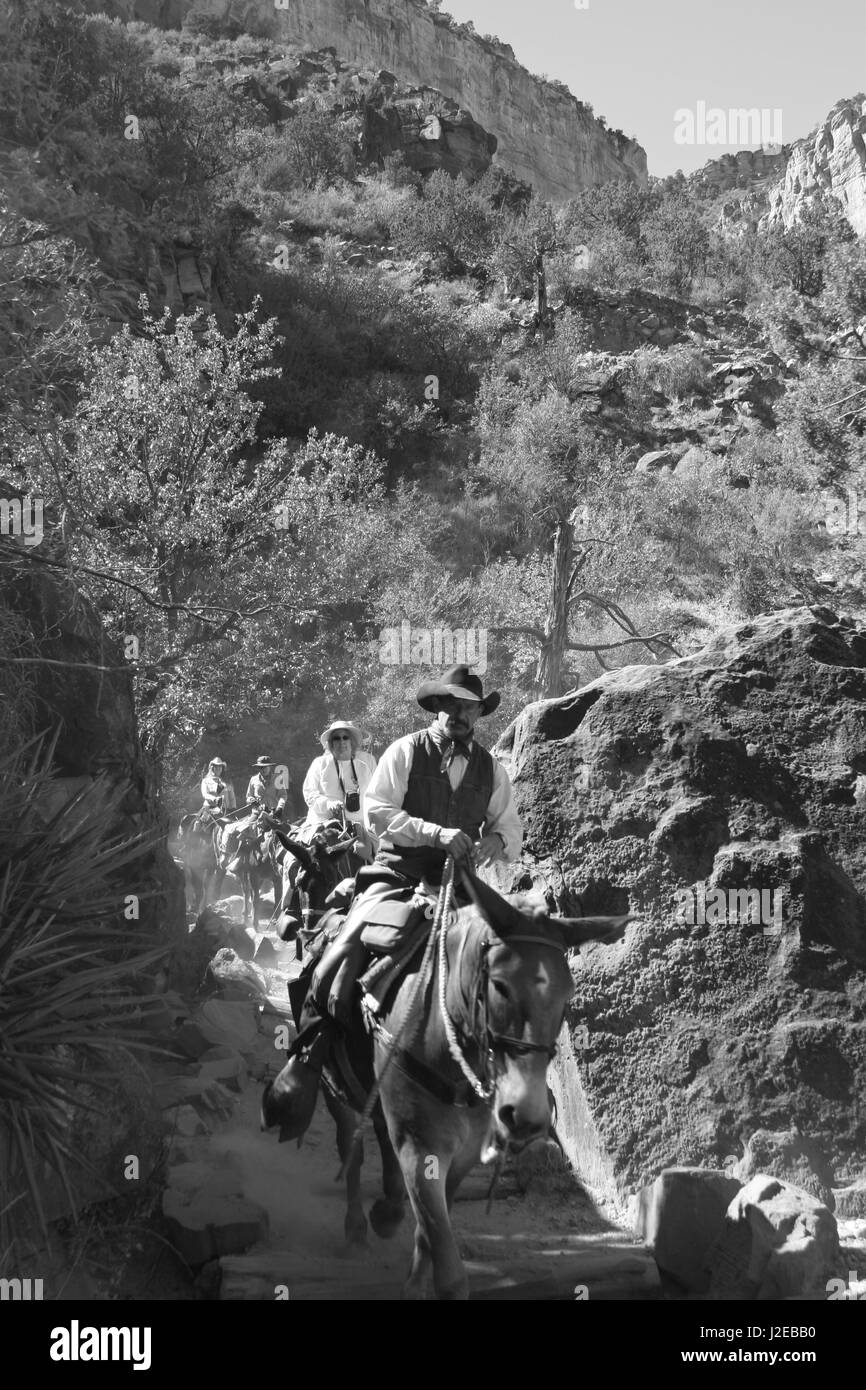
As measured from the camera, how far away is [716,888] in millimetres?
6402

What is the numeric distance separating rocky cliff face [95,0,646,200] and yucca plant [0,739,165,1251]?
9825 centimetres

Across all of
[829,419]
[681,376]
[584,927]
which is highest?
[681,376]

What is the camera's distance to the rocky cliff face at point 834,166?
86.5 meters

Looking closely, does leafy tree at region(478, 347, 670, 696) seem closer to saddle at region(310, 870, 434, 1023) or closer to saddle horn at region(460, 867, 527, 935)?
saddle at region(310, 870, 434, 1023)

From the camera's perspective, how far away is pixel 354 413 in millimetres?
38688

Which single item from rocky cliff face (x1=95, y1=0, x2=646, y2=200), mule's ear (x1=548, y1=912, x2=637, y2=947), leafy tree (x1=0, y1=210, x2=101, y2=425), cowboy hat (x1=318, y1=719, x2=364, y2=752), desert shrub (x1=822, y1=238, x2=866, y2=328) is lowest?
mule's ear (x1=548, y1=912, x2=637, y2=947)

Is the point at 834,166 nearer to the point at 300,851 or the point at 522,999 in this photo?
the point at 300,851

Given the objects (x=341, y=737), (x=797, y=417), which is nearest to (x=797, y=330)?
(x=797, y=417)

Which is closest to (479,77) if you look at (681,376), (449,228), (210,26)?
(210,26)

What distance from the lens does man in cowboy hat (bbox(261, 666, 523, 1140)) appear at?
5.42 metres

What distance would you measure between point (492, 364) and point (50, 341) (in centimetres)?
3575

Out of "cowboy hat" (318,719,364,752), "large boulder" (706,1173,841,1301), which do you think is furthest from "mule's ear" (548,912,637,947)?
"cowboy hat" (318,719,364,752)

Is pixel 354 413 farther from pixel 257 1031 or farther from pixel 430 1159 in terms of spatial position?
pixel 430 1159

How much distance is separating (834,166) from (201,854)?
93.6 meters
